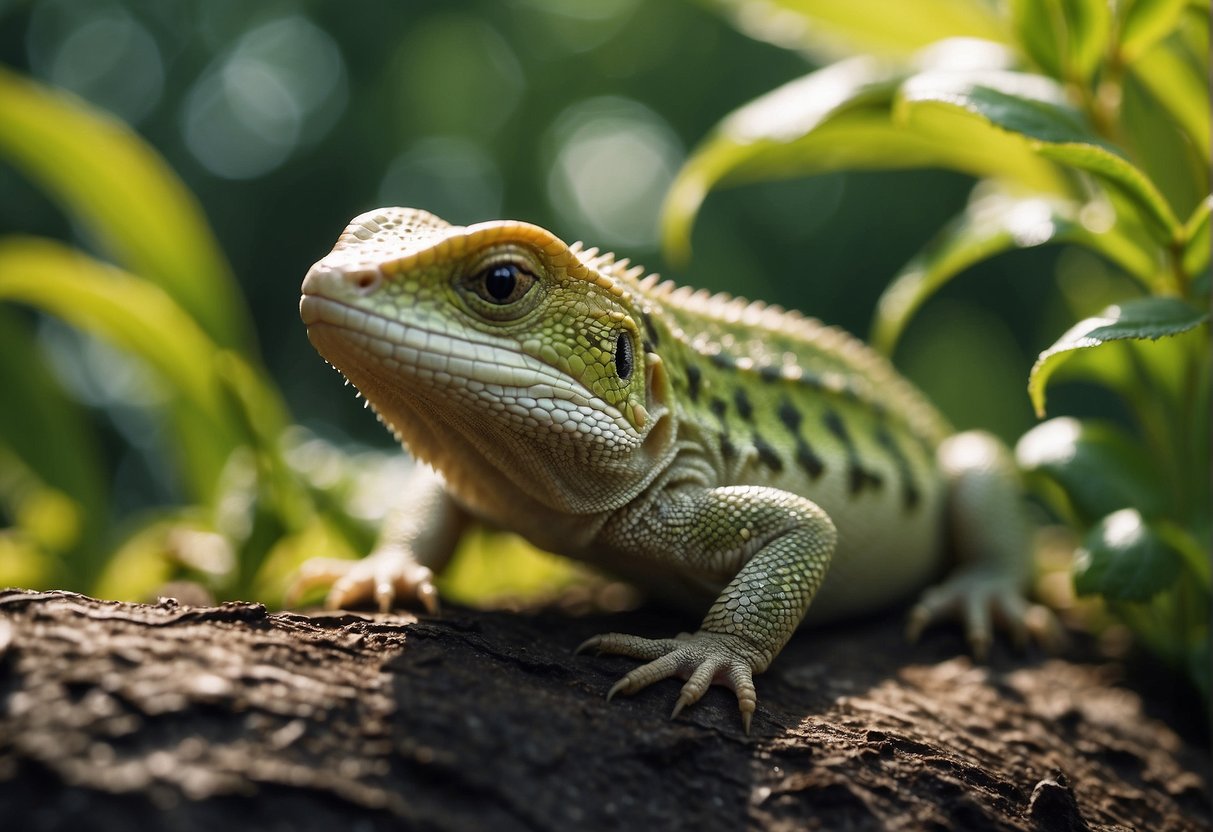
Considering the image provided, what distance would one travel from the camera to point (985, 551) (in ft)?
9.45

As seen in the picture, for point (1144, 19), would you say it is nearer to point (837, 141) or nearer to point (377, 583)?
point (837, 141)

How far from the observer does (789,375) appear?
2602 mm

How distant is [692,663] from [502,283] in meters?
0.81

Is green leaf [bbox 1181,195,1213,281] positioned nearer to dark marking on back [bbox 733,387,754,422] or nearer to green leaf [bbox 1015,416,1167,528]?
green leaf [bbox 1015,416,1167,528]

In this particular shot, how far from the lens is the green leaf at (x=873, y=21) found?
292 centimetres

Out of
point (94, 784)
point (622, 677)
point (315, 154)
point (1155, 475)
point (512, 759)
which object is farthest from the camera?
point (315, 154)

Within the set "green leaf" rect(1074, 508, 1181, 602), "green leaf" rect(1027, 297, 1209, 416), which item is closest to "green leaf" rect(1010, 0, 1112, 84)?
"green leaf" rect(1027, 297, 1209, 416)

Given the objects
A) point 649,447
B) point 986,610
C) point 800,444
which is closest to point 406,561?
point 649,447

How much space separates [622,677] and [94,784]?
0.90 meters

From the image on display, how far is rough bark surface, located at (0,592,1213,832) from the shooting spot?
1.27 metres

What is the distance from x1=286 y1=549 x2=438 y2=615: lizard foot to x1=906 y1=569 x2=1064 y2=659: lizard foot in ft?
4.27

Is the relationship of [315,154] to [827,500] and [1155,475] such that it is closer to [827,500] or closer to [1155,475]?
[827,500]

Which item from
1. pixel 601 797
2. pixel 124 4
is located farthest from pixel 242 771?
pixel 124 4

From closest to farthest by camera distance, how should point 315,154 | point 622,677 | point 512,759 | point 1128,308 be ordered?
1. point 512,759
2. point 622,677
3. point 1128,308
4. point 315,154
